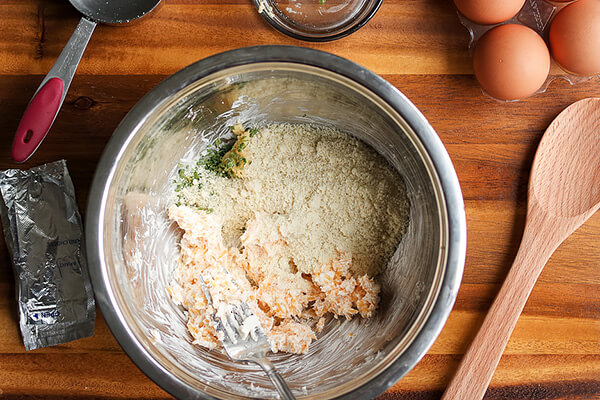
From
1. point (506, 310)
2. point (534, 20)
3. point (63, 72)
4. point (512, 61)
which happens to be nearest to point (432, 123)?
point (512, 61)

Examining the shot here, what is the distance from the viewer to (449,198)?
0.93 metres

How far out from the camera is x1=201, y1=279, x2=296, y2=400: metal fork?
1.06m

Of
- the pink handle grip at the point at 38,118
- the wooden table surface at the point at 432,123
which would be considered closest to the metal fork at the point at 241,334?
the wooden table surface at the point at 432,123

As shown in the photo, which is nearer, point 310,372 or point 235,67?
point 235,67

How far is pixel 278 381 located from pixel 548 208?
81cm

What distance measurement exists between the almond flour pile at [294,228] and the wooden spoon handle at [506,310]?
1.02 feet

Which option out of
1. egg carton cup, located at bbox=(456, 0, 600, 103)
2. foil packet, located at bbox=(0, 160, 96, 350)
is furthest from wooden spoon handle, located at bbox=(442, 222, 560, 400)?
foil packet, located at bbox=(0, 160, 96, 350)

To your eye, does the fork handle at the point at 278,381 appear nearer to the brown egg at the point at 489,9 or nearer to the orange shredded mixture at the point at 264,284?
the orange shredded mixture at the point at 264,284

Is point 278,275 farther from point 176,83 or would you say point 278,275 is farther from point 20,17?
point 20,17

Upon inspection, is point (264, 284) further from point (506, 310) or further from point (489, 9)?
point (489, 9)

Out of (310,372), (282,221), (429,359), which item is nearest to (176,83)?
(282,221)

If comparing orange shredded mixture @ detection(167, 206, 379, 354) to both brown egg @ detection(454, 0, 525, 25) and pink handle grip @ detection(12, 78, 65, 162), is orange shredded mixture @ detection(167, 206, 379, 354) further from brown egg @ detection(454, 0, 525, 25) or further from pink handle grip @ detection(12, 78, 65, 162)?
brown egg @ detection(454, 0, 525, 25)

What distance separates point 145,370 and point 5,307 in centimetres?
55

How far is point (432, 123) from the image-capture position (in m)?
1.19
